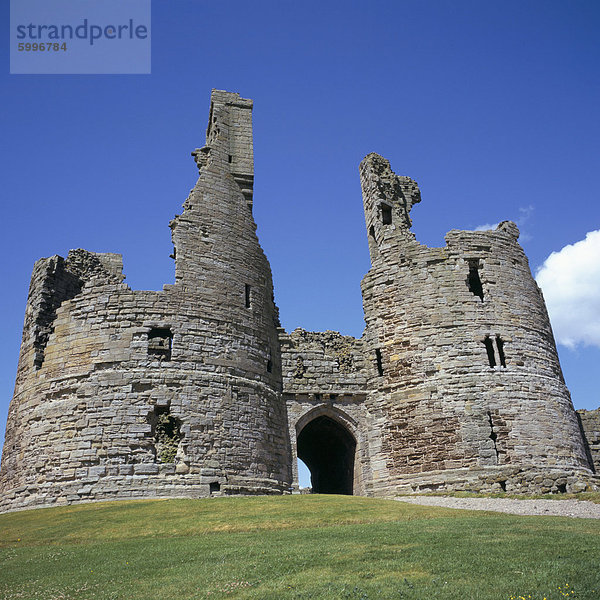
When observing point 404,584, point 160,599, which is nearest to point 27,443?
point 160,599

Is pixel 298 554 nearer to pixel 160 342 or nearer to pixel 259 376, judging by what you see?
pixel 160 342

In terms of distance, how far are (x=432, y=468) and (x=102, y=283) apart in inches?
499

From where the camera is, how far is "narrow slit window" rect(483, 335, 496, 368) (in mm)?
22562

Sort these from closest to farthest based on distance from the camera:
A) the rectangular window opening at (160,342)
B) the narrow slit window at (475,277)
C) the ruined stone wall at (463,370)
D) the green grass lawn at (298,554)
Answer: the green grass lawn at (298,554), the rectangular window opening at (160,342), the ruined stone wall at (463,370), the narrow slit window at (475,277)

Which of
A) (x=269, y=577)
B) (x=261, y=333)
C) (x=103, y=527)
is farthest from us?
(x=261, y=333)

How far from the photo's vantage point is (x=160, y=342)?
20.1 m

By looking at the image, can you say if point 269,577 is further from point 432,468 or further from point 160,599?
point 432,468

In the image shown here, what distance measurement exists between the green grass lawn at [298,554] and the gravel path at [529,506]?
48.5 inches

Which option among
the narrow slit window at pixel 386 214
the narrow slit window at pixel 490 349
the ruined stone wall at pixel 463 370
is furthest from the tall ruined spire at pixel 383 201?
the narrow slit window at pixel 490 349

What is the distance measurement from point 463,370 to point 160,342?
1046cm

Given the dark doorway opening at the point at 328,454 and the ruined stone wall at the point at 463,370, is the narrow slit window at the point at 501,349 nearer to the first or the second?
the ruined stone wall at the point at 463,370

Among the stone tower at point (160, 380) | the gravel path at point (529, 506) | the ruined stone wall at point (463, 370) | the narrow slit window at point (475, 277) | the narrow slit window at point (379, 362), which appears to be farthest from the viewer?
the narrow slit window at point (475, 277)

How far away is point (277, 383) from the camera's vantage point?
23.0m

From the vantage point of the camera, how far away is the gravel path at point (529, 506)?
14461 mm
